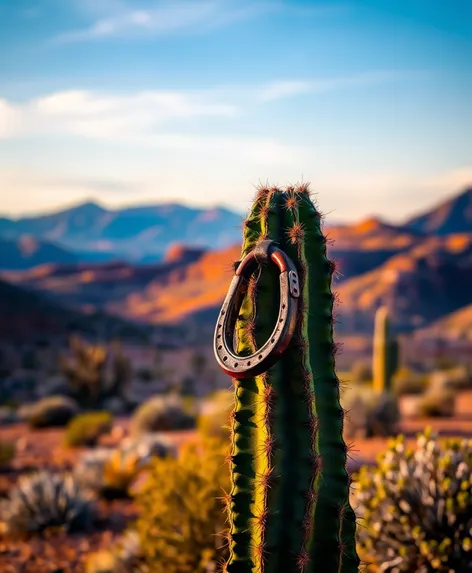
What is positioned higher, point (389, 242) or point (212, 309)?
point (389, 242)

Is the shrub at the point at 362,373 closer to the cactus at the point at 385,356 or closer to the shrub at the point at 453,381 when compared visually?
the shrub at the point at 453,381

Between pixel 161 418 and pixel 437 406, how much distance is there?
655 centimetres

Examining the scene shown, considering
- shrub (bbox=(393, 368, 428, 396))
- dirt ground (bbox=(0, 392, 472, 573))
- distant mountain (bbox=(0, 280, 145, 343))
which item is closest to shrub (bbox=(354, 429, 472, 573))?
dirt ground (bbox=(0, 392, 472, 573))

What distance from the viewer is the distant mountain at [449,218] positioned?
125m

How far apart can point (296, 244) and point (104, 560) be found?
4.34 meters

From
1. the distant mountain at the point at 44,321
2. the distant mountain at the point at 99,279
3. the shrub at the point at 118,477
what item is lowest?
the shrub at the point at 118,477

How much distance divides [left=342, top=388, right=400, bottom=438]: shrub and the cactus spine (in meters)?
10.1

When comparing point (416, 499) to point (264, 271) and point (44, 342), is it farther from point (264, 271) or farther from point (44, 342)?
point (44, 342)

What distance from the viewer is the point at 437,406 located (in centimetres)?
1669

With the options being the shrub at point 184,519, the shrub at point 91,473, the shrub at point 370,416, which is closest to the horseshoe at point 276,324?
the shrub at point 184,519

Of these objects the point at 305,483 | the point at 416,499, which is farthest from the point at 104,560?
the point at 305,483

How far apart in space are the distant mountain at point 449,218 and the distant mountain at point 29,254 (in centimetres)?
7428

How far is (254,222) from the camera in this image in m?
3.80

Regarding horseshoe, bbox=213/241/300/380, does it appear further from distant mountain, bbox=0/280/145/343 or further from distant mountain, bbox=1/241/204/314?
distant mountain, bbox=1/241/204/314
